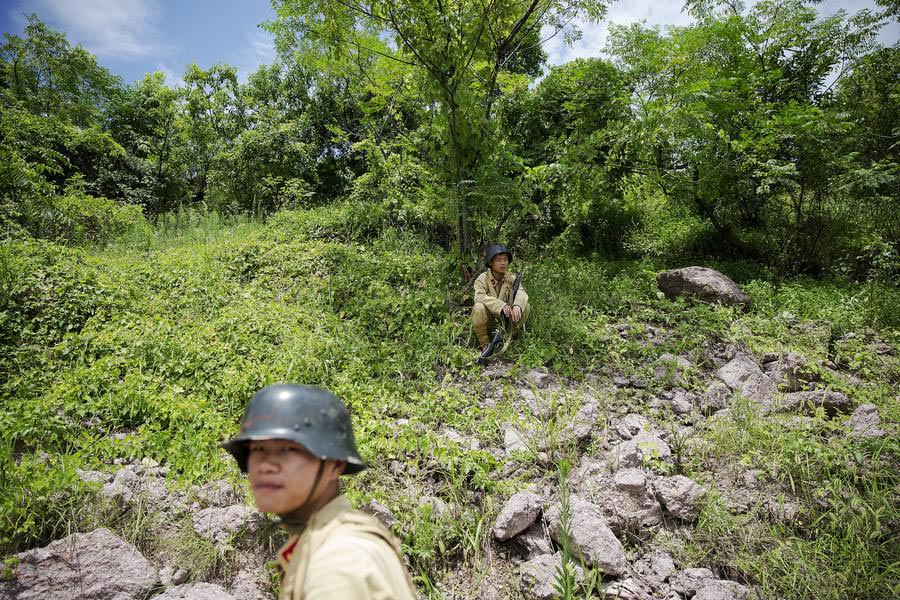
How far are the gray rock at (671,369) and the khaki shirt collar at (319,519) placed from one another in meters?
4.06

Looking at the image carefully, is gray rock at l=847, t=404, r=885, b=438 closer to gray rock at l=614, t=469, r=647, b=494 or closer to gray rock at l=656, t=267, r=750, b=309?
gray rock at l=614, t=469, r=647, b=494

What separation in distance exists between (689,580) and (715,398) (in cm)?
216

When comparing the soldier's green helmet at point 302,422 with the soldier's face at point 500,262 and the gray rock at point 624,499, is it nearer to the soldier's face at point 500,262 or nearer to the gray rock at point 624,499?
the gray rock at point 624,499

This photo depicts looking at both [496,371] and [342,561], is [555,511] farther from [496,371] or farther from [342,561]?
[342,561]

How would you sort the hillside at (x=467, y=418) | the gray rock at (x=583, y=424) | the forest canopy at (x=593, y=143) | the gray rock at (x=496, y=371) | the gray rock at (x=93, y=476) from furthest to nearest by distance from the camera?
1. the forest canopy at (x=593, y=143)
2. the gray rock at (x=496, y=371)
3. the gray rock at (x=583, y=424)
4. the gray rock at (x=93, y=476)
5. the hillside at (x=467, y=418)

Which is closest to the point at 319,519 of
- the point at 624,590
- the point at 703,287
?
the point at 624,590

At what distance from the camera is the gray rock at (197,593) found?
7.49 feet

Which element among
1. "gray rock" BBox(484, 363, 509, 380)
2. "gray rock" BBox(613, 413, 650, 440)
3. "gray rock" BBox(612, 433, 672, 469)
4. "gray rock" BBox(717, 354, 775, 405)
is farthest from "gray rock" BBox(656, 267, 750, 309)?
"gray rock" BBox(612, 433, 672, 469)

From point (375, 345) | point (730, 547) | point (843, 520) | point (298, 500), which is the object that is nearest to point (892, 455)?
point (843, 520)

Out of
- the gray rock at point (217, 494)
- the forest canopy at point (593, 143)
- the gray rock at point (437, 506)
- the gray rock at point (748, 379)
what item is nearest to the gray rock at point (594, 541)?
the gray rock at point (437, 506)

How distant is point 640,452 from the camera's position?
10.9 feet

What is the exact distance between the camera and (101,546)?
248 centimetres

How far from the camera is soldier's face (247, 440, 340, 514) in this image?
116 centimetres

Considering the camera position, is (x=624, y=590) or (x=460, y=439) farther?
(x=460, y=439)
